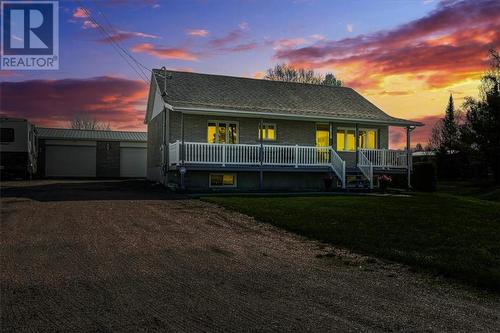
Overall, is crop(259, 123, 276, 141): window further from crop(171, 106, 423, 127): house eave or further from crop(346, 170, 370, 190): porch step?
crop(346, 170, 370, 190): porch step

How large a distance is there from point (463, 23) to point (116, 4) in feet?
47.6

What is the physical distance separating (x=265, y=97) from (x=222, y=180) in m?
5.87

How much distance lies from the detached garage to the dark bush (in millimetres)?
22219

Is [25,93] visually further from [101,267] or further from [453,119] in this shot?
[453,119]

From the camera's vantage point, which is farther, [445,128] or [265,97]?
[445,128]

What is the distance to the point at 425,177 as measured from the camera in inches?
947

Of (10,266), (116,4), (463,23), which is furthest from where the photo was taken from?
(463,23)

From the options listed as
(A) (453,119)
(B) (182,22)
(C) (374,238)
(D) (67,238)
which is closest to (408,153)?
(B) (182,22)

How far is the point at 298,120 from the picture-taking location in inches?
922

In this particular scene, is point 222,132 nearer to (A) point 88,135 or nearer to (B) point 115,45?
(B) point 115,45

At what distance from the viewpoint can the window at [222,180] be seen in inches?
852

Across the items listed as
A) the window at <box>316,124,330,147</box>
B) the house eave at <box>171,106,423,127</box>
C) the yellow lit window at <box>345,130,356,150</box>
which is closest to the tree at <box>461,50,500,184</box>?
the house eave at <box>171,106,423,127</box>

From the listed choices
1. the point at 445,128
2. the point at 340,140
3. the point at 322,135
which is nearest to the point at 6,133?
the point at 322,135

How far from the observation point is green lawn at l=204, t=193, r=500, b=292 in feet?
23.7
